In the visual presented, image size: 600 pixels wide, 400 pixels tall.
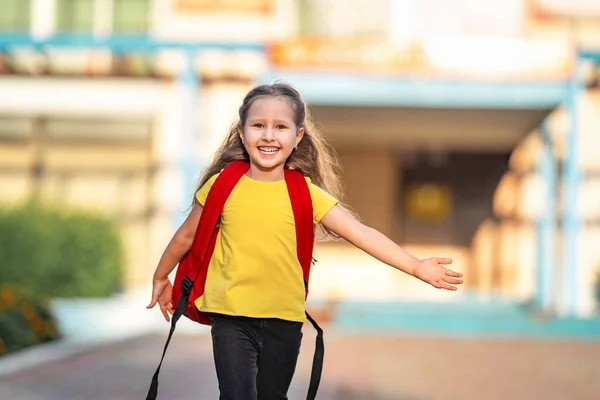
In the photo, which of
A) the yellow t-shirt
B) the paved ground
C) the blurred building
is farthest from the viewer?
the blurred building

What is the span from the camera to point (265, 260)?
4.09 meters

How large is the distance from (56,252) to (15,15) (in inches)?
244

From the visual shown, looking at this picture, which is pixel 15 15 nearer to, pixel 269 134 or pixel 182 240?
pixel 182 240

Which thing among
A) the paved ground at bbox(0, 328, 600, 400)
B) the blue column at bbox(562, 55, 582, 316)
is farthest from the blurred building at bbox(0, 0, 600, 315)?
the paved ground at bbox(0, 328, 600, 400)

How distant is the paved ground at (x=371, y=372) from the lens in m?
7.58

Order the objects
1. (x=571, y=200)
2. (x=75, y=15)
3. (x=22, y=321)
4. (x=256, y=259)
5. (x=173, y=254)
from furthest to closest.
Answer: (x=75, y=15) < (x=571, y=200) < (x=22, y=321) < (x=173, y=254) < (x=256, y=259)

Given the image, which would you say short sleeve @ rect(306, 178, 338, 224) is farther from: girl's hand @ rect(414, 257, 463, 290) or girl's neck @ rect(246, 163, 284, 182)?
girl's hand @ rect(414, 257, 463, 290)

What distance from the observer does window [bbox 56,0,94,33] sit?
17172mm

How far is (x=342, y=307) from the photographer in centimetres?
1581

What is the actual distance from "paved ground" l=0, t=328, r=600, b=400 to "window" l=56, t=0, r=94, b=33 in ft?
23.4

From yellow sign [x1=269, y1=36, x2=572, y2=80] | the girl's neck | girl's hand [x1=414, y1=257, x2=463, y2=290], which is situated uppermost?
yellow sign [x1=269, y1=36, x2=572, y2=80]

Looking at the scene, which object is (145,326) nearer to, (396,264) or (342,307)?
(342,307)

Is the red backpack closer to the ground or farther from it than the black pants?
farther from it

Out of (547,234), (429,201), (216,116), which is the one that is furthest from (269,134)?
(429,201)
